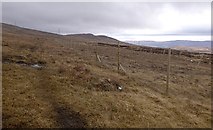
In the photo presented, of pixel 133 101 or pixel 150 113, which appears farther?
pixel 133 101

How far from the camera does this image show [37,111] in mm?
13141

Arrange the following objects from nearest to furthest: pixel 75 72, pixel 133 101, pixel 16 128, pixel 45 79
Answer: pixel 16 128 → pixel 133 101 → pixel 45 79 → pixel 75 72

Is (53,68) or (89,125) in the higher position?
(53,68)

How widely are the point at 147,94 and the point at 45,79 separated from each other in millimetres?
6567

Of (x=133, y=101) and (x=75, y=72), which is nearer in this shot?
(x=133, y=101)

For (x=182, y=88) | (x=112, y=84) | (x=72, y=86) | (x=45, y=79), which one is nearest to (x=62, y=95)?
(x=72, y=86)

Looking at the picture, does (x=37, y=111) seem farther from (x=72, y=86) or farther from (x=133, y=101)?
(x=133, y=101)

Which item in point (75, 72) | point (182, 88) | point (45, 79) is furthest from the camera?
point (182, 88)

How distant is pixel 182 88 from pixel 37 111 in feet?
41.9

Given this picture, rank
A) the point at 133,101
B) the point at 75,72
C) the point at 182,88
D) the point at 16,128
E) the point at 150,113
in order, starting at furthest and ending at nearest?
the point at 182,88, the point at 75,72, the point at 133,101, the point at 150,113, the point at 16,128

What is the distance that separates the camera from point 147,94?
18672 mm

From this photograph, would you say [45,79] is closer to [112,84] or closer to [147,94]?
[112,84]

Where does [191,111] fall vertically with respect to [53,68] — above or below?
below

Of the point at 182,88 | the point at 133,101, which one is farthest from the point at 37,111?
the point at 182,88
